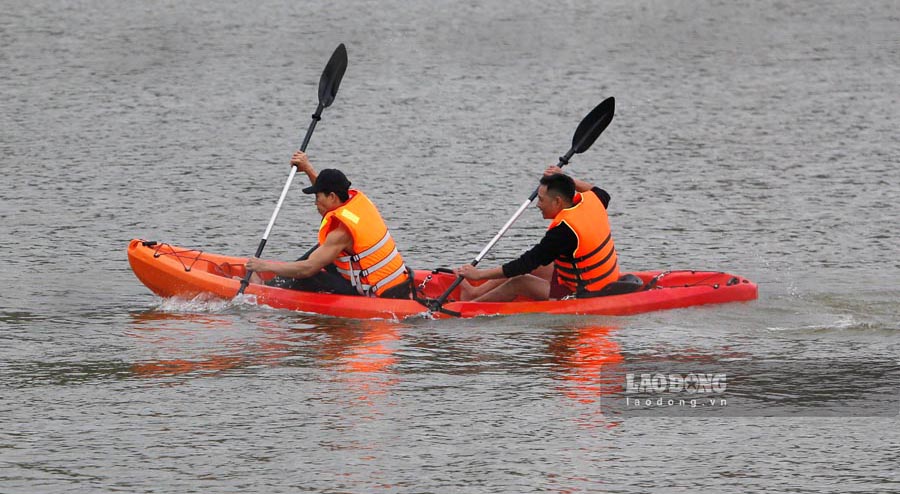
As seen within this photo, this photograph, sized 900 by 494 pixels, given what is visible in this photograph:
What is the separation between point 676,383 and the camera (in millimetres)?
9570

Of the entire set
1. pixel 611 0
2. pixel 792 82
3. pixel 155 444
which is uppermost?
pixel 611 0

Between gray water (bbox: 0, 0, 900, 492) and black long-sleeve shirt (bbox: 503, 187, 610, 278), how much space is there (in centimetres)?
35

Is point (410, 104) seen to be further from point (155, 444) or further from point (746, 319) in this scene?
point (155, 444)

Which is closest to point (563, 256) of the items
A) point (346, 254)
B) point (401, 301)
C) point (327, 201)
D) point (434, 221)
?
point (401, 301)

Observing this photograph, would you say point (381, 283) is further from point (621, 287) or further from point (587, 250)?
point (621, 287)

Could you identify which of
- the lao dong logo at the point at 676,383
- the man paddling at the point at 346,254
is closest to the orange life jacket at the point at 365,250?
the man paddling at the point at 346,254

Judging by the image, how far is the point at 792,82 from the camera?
22.2 meters

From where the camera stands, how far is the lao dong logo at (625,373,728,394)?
30.9ft

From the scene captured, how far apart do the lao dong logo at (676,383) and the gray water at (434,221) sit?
0.90ft

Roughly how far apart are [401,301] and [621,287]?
1.59 meters

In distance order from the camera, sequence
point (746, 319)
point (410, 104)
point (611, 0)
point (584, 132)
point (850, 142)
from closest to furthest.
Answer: point (746, 319), point (584, 132), point (850, 142), point (410, 104), point (611, 0)

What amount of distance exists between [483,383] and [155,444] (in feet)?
6.99

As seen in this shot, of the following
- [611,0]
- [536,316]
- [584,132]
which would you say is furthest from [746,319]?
[611,0]

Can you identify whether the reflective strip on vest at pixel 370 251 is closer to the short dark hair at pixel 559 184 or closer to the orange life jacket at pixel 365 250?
the orange life jacket at pixel 365 250
